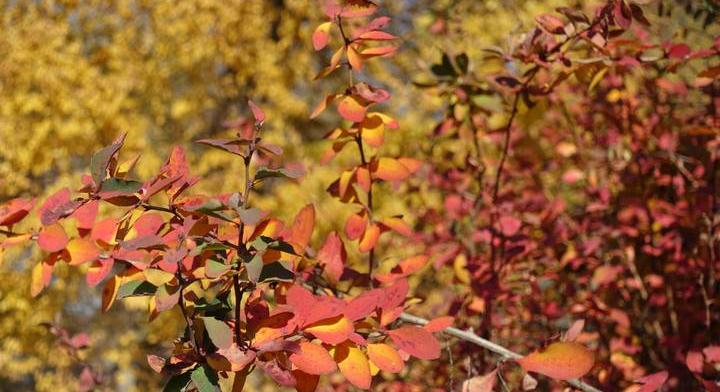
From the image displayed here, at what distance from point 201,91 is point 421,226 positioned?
2024 mm

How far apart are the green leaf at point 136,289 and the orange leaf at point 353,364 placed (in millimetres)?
253

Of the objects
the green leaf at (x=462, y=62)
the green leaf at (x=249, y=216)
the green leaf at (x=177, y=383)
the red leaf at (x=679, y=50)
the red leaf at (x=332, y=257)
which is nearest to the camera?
the green leaf at (x=249, y=216)

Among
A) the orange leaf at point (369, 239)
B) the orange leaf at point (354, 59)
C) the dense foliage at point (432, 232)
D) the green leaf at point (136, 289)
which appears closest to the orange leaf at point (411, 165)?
the dense foliage at point (432, 232)

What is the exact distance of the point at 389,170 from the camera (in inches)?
48.2

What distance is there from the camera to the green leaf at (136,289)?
2.79 feet

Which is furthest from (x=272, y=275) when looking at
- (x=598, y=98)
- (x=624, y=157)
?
(x=598, y=98)

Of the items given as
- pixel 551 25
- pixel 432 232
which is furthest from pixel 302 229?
pixel 432 232

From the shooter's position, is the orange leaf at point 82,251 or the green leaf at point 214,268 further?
the orange leaf at point 82,251

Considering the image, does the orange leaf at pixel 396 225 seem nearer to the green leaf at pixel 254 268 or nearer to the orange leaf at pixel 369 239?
the orange leaf at pixel 369 239

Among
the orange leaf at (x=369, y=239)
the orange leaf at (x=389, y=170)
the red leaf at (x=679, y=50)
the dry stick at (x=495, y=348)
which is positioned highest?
the red leaf at (x=679, y=50)

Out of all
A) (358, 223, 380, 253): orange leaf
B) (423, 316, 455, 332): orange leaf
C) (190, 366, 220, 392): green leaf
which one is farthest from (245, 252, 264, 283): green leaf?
(358, 223, 380, 253): orange leaf

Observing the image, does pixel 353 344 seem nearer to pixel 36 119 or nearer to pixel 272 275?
pixel 272 275

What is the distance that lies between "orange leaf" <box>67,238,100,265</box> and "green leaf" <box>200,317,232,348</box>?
0.95 ft

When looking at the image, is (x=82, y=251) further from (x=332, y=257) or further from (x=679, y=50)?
(x=679, y=50)
